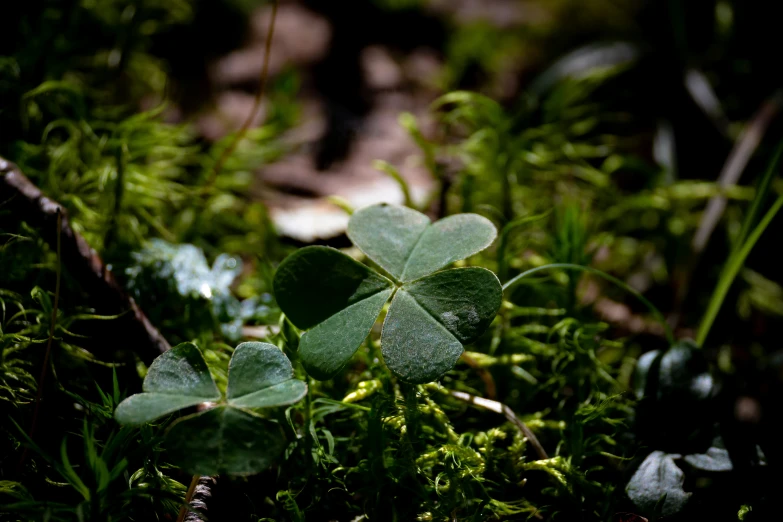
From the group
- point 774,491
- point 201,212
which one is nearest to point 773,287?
point 774,491

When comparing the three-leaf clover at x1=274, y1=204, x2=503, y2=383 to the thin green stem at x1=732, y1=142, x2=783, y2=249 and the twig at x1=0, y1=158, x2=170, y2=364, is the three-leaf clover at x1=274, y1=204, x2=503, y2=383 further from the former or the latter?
the thin green stem at x1=732, y1=142, x2=783, y2=249

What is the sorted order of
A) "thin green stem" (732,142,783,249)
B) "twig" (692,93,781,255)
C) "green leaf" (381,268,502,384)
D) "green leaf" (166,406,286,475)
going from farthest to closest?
"twig" (692,93,781,255), "thin green stem" (732,142,783,249), "green leaf" (381,268,502,384), "green leaf" (166,406,286,475)

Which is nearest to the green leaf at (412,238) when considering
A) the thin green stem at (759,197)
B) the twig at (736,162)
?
the thin green stem at (759,197)

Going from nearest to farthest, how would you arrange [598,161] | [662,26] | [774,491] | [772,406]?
[774,491] < [772,406] < [598,161] < [662,26]

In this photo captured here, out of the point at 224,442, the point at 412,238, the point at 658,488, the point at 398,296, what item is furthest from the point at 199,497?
the point at 658,488

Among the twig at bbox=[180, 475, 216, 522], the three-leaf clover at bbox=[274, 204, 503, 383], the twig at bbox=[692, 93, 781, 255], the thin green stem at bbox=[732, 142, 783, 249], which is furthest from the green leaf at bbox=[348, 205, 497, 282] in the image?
the twig at bbox=[692, 93, 781, 255]

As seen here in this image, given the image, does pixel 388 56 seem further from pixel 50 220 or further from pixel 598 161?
pixel 50 220

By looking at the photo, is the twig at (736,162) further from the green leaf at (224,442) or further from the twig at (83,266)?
the twig at (83,266)
